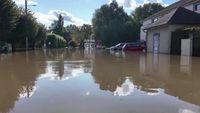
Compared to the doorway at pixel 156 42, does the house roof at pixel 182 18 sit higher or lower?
higher

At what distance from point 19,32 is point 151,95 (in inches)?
1749

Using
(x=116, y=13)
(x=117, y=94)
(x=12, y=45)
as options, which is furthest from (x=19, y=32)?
(x=117, y=94)

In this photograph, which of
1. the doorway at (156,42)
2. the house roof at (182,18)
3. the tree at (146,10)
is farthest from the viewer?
the tree at (146,10)

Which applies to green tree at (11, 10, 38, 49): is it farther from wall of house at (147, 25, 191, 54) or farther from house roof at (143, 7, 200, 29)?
house roof at (143, 7, 200, 29)

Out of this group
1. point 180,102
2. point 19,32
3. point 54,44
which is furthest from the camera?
point 54,44

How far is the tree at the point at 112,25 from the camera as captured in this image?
7806cm

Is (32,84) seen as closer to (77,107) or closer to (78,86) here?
(78,86)

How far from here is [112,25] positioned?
3100 inches

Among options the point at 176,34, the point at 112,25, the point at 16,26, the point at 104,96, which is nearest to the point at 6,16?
the point at 16,26

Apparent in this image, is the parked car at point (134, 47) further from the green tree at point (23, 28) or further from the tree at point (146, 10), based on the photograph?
the tree at point (146, 10)

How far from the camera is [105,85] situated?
37.6 ft

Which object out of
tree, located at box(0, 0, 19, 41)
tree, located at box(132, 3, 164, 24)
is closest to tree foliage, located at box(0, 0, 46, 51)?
tree, located at box(0, 0, 19, 41)

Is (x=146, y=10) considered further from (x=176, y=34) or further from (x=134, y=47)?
(x=176, y=34)

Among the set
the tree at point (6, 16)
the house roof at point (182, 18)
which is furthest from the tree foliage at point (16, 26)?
the house roof at point (182, 18)
